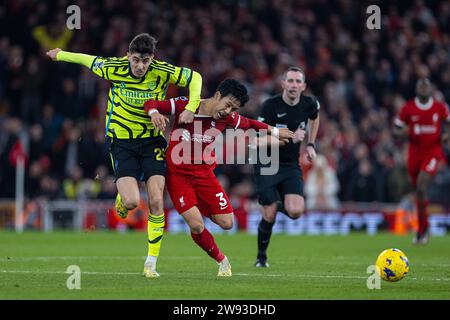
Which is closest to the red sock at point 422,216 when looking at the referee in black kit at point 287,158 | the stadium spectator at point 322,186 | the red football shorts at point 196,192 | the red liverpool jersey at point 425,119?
the red liverpool jersey at point 425,119

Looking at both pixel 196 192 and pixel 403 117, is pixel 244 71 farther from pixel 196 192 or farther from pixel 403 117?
pixel 196 192

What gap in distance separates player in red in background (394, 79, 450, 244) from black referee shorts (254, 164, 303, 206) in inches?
201

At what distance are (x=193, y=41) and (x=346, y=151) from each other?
5821 mm

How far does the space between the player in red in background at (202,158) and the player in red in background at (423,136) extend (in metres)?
7.03

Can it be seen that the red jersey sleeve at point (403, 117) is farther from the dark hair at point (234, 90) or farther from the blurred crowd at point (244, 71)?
the dark hair at point (234, 90)

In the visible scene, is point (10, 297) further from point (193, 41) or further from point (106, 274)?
point (193, 41)

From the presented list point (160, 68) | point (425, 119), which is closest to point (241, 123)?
point (160, 68)

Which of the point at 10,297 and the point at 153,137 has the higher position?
the point at 153,137

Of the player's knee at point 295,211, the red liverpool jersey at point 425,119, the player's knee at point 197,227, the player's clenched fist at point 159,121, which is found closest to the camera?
the player's clenched fist at point 159,121

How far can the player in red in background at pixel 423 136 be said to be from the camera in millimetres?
17781

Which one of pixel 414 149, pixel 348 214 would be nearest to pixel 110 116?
pixel 414 149

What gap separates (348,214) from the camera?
23703mm

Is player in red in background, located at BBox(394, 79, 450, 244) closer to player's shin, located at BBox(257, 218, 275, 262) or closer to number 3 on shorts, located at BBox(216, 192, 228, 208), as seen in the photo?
player's shin, located at BBox(257, 218, 275, 262)

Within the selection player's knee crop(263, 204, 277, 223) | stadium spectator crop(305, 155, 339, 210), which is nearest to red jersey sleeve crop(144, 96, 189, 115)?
player's knee crop(263, 204, 277, 223)
